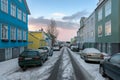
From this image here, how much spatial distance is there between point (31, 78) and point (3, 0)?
14.4 meters

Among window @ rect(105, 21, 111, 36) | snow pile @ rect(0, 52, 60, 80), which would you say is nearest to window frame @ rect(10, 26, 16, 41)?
snow pile @ rect(0, 52, 60, 80)

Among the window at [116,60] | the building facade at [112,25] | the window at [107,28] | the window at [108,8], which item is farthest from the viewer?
the window at [107,28]

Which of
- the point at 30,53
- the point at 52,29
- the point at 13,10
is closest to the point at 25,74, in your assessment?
the point at 30,53

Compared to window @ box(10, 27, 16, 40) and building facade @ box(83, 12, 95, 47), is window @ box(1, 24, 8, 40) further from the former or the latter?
building facade @ box(83, 12, 95, 47)

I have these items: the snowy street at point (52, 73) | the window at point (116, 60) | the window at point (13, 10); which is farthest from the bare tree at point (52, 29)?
the window at point (116, 60)

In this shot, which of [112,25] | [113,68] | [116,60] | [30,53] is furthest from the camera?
[112,25]

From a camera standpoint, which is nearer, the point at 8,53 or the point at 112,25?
the point at 8,53

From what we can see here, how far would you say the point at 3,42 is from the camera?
2283 centimetres

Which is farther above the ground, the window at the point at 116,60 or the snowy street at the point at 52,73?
the window at the point at 116,60

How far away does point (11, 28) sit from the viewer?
26438 millimetres

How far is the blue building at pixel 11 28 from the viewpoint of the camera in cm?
2268

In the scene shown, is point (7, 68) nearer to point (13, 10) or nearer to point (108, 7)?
point (13, 10)

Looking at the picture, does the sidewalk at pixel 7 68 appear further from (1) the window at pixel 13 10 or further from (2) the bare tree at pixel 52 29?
(2) the bare tree at pixel 52 29

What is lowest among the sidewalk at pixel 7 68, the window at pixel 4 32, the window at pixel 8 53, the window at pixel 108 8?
the sidewalk at pixel 7 68
